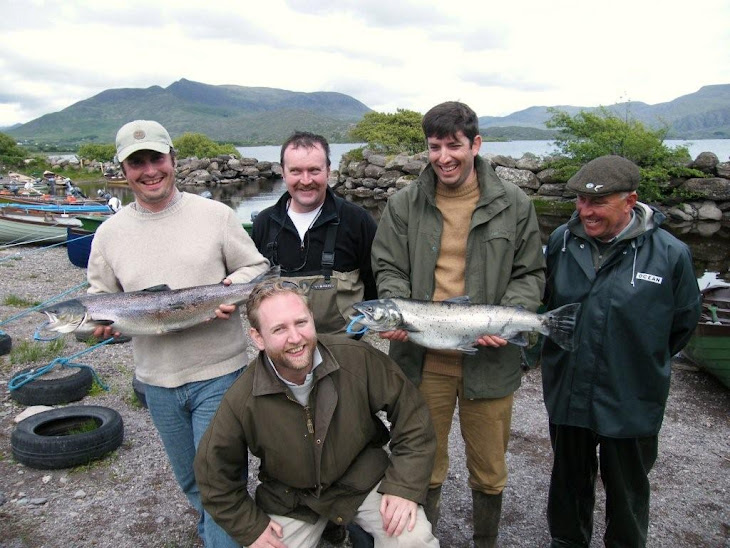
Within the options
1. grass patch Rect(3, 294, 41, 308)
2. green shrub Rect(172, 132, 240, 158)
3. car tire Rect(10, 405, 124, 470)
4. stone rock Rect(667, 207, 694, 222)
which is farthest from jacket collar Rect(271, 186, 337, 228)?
green shrub Rect(172, 132, 240, 158)

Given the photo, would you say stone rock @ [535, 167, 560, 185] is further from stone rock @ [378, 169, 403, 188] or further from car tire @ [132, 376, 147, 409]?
car tire @ [132, 376, 147, 409]

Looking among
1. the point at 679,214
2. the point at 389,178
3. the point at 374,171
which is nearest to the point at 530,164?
the point at 679,214

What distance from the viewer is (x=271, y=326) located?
3.52 metres

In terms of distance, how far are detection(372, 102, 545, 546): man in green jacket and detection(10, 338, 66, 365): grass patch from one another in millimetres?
7428

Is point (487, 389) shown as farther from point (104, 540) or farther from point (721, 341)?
point (721, 341)

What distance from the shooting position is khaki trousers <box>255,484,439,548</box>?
3.62 m

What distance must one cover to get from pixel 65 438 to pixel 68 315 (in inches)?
103

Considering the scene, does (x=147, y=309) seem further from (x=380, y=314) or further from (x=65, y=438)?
(x=65, y=438)

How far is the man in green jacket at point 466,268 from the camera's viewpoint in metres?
4.10

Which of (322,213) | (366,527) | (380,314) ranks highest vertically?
(322,213)

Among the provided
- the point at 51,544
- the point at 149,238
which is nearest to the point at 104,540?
the point at 51,544

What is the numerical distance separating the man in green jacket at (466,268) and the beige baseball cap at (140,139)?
1728 millimetres

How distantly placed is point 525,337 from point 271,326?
1871 mm

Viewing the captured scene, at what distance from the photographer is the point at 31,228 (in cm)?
2189
